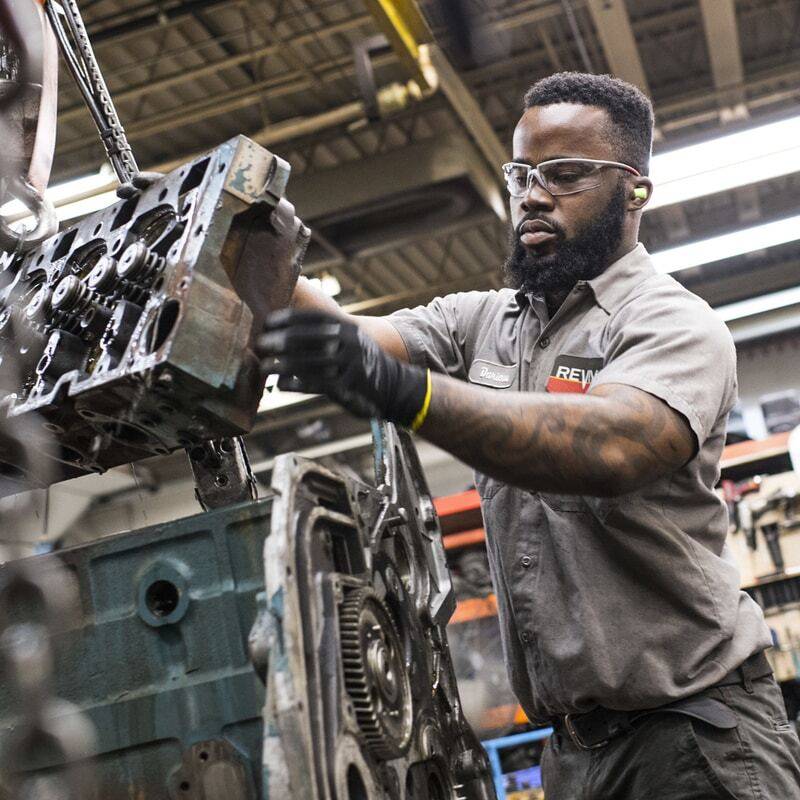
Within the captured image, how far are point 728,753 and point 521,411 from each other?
2.14 ft

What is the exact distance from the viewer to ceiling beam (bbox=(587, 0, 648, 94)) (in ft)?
17.2

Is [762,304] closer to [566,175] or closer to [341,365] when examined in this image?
[566,175]

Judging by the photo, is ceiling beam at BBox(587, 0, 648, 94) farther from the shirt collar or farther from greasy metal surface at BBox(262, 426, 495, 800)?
greasy metal surface at BBox(262, 426, 495, 800)

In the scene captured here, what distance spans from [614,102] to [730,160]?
3.40 m

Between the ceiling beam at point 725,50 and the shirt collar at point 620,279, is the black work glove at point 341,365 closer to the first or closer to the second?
the shirt collar at point 620,279

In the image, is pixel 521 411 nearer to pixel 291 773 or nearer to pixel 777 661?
pixel 291 773

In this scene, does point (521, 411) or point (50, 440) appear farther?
point (50, 440)

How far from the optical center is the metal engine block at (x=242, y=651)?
1.29 metres

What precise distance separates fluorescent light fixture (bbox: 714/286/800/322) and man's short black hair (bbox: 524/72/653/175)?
6796mm

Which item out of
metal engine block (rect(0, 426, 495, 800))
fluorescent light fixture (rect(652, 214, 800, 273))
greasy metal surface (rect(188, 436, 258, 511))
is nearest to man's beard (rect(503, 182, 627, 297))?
metal engine block (rect(0, 426, 495, 800))

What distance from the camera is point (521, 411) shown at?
1460mm

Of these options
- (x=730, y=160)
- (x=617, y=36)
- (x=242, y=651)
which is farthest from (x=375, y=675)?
(x=617, y=36)

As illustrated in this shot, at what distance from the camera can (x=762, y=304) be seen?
28.2 ft

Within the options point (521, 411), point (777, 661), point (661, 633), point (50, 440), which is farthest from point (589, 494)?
point (777, 661)
